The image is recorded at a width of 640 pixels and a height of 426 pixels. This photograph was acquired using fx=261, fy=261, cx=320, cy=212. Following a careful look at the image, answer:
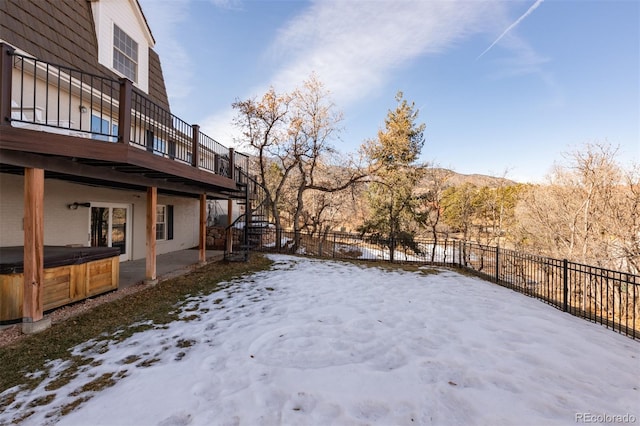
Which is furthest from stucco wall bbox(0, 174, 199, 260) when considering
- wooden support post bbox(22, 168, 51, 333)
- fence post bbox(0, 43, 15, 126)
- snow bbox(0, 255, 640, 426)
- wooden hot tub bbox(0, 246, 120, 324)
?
snow bbox(0, 255, 640, 426)

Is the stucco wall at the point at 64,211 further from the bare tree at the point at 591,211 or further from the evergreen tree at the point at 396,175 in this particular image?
the bare tree at the point at 591,211

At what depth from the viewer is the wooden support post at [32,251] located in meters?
3.74

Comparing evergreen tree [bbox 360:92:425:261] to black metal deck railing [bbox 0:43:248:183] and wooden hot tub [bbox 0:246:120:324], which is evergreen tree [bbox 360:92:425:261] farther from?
wooden hot tub [bbox 0:246:120:324]

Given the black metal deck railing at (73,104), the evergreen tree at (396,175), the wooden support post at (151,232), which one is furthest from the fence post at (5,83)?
the evergreen tree at (396,175)

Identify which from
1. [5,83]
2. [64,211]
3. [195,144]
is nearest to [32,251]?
[5,83]

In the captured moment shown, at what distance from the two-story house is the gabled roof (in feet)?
0.08

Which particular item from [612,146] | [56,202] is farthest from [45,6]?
[612,146]

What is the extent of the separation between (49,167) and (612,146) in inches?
672

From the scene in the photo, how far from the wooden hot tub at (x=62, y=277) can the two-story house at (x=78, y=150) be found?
19mm

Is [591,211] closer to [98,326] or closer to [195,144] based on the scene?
[195,144]

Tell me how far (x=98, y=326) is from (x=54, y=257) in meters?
1.47

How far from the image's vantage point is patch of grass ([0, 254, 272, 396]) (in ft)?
9.66

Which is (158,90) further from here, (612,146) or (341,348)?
(612,146)

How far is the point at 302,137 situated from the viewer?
13.7 metres
